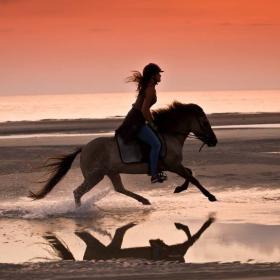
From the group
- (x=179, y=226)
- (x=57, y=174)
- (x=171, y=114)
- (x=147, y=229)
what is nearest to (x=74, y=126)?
(x=57, y=174)

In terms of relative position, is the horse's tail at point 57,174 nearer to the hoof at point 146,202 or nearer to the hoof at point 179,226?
the hoof at point 146,202

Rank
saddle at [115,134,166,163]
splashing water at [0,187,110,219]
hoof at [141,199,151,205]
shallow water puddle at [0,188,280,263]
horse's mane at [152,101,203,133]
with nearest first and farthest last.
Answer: shallow water puddle at [0,188,280,263] < splashing water at [0,187,110,219] < saddle at [115,134,166,163] < hoof at [141,199,151,205] < horse's mane at [152,101,203,133]

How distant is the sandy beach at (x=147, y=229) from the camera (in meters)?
9.16

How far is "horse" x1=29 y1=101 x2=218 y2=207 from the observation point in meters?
14.4

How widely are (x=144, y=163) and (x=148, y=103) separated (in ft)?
3.52

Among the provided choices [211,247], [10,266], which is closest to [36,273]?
[10,266]

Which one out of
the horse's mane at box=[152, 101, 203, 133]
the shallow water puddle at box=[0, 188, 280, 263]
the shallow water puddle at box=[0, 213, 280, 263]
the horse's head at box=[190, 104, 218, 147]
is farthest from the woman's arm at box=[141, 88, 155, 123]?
the shallow water puddle at box=[0, 213, 280, 263]

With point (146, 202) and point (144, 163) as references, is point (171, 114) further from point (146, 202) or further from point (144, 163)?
point (146, 202)

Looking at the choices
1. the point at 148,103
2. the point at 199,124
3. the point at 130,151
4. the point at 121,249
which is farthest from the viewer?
the point at 199,124

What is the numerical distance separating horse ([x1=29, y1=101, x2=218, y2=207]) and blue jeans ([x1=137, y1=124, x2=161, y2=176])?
18cm

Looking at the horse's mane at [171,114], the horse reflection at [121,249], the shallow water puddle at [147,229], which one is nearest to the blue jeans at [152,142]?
the horse's mane at [171,114]

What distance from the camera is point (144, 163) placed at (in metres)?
14.5

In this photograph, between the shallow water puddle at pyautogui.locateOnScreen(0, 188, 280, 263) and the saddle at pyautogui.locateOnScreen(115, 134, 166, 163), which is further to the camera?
the saddle at pyautogui.locateOnScreen(115, 134, 166, 163)

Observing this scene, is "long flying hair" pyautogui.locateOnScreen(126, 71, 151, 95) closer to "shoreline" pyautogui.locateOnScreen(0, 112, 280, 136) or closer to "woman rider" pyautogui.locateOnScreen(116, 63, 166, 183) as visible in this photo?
"woman rider" pyautogui.locateOnScreen(116, 63, 166, 183)
